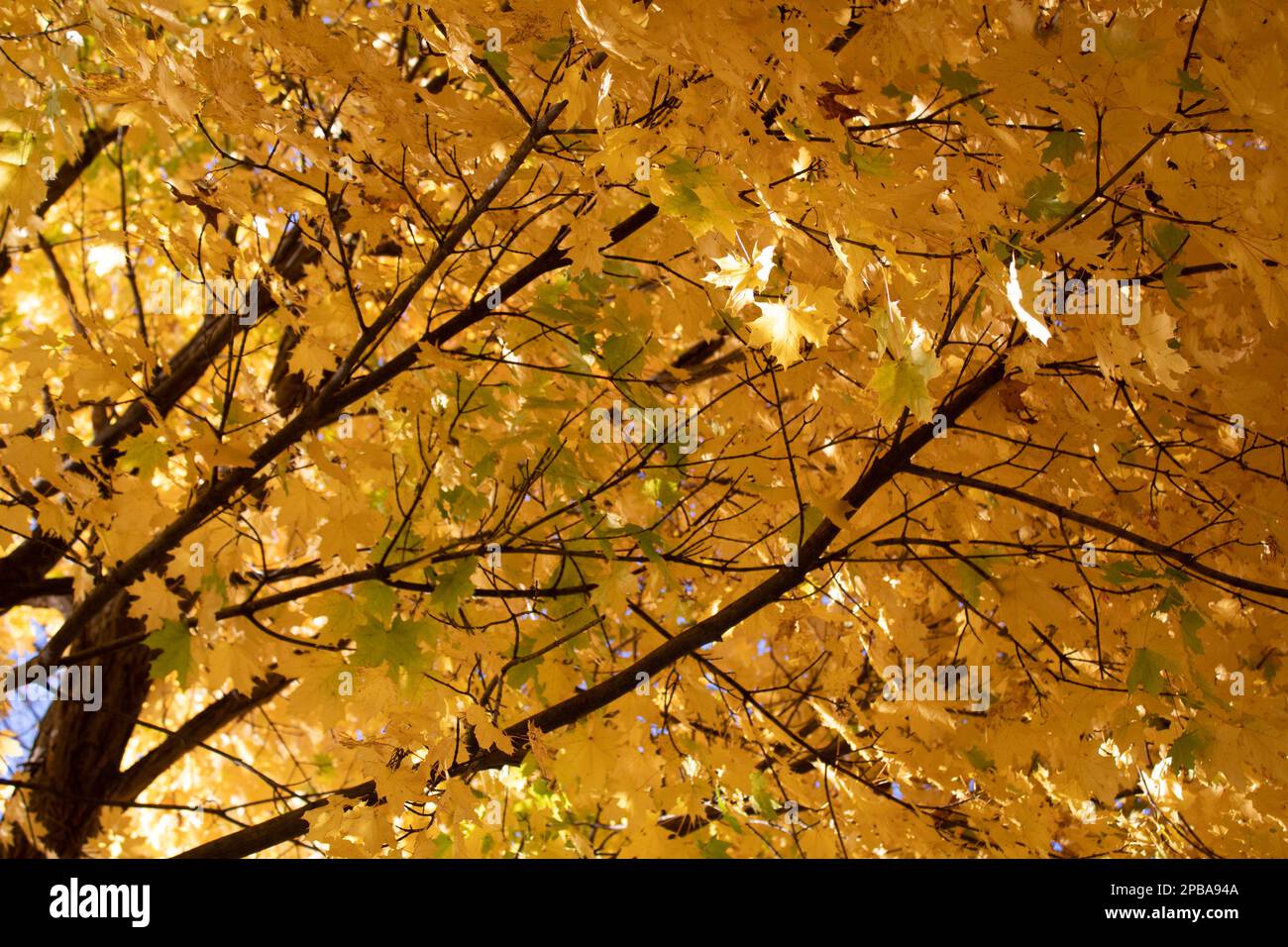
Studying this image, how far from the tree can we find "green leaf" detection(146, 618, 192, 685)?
0.04 feet

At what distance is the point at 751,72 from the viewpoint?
1974 millimetres

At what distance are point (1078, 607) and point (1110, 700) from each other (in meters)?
0.39

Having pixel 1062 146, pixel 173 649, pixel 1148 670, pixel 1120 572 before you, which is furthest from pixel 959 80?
pixel 173 649

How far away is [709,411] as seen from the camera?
3.60 m

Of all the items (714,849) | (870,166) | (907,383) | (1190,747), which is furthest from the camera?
(714,849)

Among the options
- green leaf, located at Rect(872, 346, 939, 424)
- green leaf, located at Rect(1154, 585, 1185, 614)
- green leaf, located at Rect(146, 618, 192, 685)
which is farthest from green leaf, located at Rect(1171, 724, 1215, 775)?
green leaf, located at Rect(146, 618, 192, 685)

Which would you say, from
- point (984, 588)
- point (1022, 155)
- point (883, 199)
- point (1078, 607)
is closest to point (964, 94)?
point (1022, 155)

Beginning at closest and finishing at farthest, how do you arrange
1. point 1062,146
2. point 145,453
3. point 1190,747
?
point 1062,146, point 1190,747, point 145,453

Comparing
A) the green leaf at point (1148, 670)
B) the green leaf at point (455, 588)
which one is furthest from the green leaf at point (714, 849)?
the green leaf at point (1148, 670)

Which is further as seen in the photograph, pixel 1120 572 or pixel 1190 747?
pixel 1120 572

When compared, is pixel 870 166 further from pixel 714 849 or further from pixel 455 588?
pixel 714 849

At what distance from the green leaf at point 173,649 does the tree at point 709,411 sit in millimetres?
12

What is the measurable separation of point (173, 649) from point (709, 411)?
200 centimetres

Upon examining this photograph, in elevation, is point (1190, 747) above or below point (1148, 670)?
below
